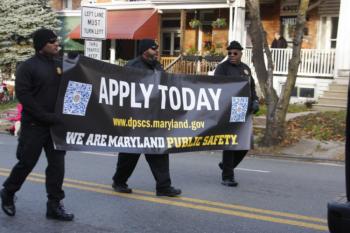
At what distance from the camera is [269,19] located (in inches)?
928

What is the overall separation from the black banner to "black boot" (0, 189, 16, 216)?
2.37 feet

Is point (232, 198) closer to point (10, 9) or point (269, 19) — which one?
point (269, 19)

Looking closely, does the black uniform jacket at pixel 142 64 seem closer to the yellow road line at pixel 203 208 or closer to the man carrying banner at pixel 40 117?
the man carrying banner at pixel 40 117

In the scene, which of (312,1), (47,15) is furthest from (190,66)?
(47,15)

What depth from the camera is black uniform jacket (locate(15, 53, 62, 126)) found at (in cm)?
546

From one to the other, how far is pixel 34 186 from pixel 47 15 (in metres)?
22.2

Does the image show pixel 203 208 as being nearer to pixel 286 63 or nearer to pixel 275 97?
pixel 275 97

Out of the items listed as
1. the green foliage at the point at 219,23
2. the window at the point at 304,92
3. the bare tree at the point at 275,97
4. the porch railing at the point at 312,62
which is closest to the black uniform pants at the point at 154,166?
the bare tree at the point at 275,97

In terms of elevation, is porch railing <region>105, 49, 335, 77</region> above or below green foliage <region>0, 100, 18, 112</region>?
above

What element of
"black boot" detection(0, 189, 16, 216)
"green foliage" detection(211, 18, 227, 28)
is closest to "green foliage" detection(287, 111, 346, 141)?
"green foliage" detection(211, 18, 227, 28)

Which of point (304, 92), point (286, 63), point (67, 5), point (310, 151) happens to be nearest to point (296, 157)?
point (310, 151)

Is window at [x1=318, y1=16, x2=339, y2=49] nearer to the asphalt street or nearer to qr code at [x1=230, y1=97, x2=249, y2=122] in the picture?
the asphalt street

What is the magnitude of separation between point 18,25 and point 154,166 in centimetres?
2278

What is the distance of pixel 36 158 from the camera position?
561cm
